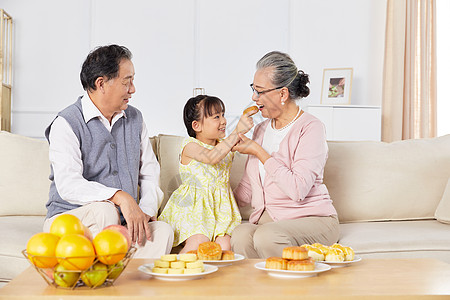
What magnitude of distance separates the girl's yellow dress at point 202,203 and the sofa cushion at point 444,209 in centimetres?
97

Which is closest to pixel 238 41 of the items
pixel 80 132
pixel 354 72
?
pixel 354 72

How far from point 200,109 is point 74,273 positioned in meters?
1.39

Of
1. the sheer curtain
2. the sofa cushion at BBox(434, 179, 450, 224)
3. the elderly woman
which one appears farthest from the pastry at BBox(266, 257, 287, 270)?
the sheer curtain

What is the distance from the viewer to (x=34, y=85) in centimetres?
543

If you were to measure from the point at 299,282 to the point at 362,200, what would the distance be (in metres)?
1.37

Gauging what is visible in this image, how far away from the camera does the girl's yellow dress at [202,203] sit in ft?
7.80

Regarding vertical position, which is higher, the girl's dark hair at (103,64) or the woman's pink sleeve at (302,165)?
the girl's dark hair at (103,64)

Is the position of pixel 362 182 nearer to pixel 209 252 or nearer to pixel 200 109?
pixel 200 109

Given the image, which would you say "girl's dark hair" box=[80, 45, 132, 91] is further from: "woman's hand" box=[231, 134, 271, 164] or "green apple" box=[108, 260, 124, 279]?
"green apple" box=[108, 260, 124, 279]

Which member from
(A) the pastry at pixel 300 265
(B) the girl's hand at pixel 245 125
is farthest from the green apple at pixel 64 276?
(B) the girl's hand at pixel 245 125

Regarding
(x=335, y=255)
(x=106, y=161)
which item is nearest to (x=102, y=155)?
(x=106, y=161)

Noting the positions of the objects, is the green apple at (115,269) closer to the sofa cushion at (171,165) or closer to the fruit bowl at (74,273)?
the fruit bowl at (74,273)

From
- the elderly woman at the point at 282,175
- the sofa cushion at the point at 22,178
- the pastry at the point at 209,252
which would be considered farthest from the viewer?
the sofa cushion at the point at 22,178

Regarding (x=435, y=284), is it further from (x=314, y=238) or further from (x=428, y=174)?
(x=428, y=174)
